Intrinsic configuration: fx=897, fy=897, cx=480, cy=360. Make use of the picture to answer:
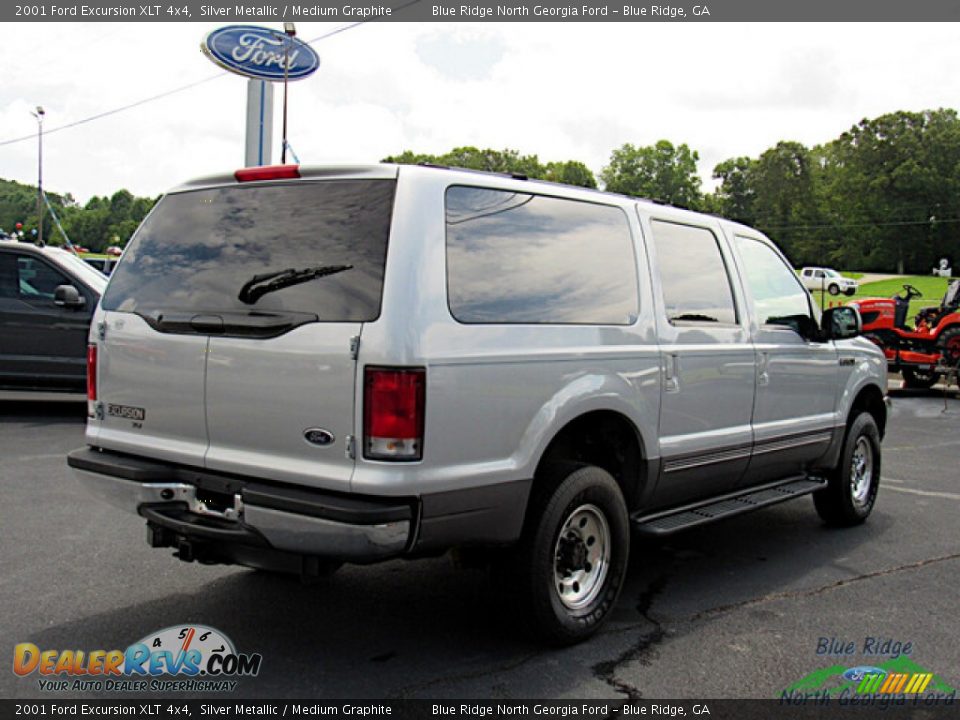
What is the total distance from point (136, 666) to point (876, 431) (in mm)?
5426

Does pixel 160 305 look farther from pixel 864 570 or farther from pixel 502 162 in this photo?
pixel 502 162

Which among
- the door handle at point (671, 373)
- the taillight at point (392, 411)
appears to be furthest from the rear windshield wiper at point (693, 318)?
the taillight at point (392, 411)

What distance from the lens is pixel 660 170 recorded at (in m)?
124

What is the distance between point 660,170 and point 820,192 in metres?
23.2

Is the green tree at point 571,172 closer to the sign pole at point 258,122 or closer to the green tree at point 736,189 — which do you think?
the green tree at point 736,189

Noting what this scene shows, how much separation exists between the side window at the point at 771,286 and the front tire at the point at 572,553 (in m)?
1.97

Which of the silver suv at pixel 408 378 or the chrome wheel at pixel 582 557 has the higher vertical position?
the silver suv at pixel 408 378

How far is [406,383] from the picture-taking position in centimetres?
333

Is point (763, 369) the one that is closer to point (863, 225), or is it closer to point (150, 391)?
point (150, 391)

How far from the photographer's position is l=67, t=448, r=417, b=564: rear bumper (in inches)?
131

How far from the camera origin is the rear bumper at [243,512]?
3318mm

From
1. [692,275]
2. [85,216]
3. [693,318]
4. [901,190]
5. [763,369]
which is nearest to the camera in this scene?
[693,318]

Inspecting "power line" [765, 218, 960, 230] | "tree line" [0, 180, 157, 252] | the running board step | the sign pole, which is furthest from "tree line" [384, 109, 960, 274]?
the running board step

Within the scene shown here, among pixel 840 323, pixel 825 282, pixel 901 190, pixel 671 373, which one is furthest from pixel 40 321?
pixel 901 190
